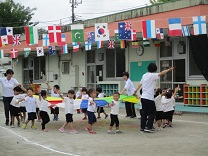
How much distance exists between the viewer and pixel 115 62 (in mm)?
22109

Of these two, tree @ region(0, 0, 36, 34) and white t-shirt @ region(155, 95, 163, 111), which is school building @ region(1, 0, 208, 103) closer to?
white t-shirt @ region(155, 95, 163, 111)

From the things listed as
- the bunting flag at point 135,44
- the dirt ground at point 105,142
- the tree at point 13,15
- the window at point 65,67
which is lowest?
the dirt ground at point 105,142

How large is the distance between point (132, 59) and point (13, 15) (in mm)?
25983

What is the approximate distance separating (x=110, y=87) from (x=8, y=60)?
45.0ft

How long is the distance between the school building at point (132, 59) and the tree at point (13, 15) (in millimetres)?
14276

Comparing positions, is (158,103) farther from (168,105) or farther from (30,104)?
(30,104)

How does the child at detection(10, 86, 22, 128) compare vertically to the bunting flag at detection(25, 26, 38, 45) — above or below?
below

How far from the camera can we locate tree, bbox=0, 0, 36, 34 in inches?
1665

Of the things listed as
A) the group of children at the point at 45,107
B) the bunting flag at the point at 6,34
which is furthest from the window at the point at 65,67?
the group of children at the point at 45,107

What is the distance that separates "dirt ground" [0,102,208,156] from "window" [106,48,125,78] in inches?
387

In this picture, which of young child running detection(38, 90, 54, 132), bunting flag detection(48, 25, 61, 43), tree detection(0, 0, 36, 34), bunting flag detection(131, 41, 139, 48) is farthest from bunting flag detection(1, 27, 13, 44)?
tree detection(0, 0, 36, 34)

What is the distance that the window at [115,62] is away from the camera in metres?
21.6

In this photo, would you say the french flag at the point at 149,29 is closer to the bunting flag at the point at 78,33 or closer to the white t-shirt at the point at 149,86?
the bunting flag at the point at 78,33

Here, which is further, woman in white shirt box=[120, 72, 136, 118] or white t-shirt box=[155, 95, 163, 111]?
woman in white shirt box=[120, 72, 136, 118]
